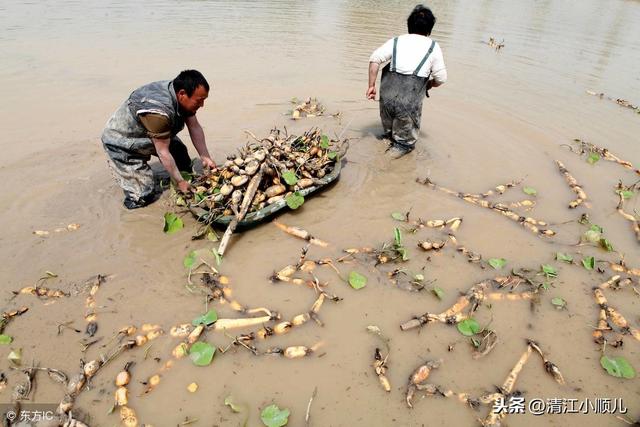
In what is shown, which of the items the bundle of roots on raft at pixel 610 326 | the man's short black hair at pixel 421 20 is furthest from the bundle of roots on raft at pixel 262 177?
the bundle of roots on raft at pixel 610 326

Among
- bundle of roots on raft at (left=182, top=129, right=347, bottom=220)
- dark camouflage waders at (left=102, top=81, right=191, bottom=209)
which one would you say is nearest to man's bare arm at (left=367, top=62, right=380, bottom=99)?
bundle of roots on raft at (left=182, top=129, right=347, bottom=220)

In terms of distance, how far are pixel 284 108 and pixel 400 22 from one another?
28.3 feet

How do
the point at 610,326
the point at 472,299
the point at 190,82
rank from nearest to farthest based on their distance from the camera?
the point at 610,326 → the point at 472,299 → the point at 190,82

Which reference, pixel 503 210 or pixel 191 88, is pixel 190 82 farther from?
pixel 503 210

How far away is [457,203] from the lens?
4809 mm

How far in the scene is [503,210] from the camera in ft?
15.3

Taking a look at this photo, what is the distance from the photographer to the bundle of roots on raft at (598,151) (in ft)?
18.9

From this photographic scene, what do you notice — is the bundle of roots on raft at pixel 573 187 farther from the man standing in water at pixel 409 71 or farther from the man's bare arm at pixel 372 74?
the man's bare arm at pixel 372 74

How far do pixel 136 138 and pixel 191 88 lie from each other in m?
1.00

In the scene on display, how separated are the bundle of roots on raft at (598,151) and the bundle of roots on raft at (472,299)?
11.8ft

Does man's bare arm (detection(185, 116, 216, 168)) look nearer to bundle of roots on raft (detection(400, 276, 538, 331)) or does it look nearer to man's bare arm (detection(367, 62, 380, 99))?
man's bare arm (detection(367, 62, 380, 99))

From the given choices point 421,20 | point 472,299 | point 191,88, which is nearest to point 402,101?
point 421,20

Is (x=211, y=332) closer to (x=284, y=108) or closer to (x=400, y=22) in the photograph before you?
(x=284, y=108)

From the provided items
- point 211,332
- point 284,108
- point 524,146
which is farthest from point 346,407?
point 284,108
